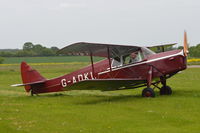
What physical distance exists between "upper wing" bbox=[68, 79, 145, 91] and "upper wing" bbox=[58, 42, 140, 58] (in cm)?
130

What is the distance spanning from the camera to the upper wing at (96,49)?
12860 millimetres

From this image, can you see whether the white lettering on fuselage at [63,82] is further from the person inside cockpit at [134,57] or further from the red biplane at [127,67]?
the person inside cockpit at [134,57]

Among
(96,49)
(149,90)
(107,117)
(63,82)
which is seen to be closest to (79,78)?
(63,82)

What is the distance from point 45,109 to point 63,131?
11.9 ft

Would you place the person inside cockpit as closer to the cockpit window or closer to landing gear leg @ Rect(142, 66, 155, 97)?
the cockpit window

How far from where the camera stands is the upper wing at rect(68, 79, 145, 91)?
12781 millimetres

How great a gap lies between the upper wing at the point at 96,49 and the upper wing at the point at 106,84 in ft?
4.28

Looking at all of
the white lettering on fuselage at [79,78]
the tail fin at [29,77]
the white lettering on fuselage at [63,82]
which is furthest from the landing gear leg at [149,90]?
the tail fin at [29,77]

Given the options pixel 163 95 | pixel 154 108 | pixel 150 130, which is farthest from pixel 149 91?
pixel 150 130

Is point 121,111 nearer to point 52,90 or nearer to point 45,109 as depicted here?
point 45,109

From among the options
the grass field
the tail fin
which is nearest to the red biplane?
the grass field

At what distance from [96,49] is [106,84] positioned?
154 centimetres

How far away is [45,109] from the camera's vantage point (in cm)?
1147

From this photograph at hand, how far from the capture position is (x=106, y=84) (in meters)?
13.6
